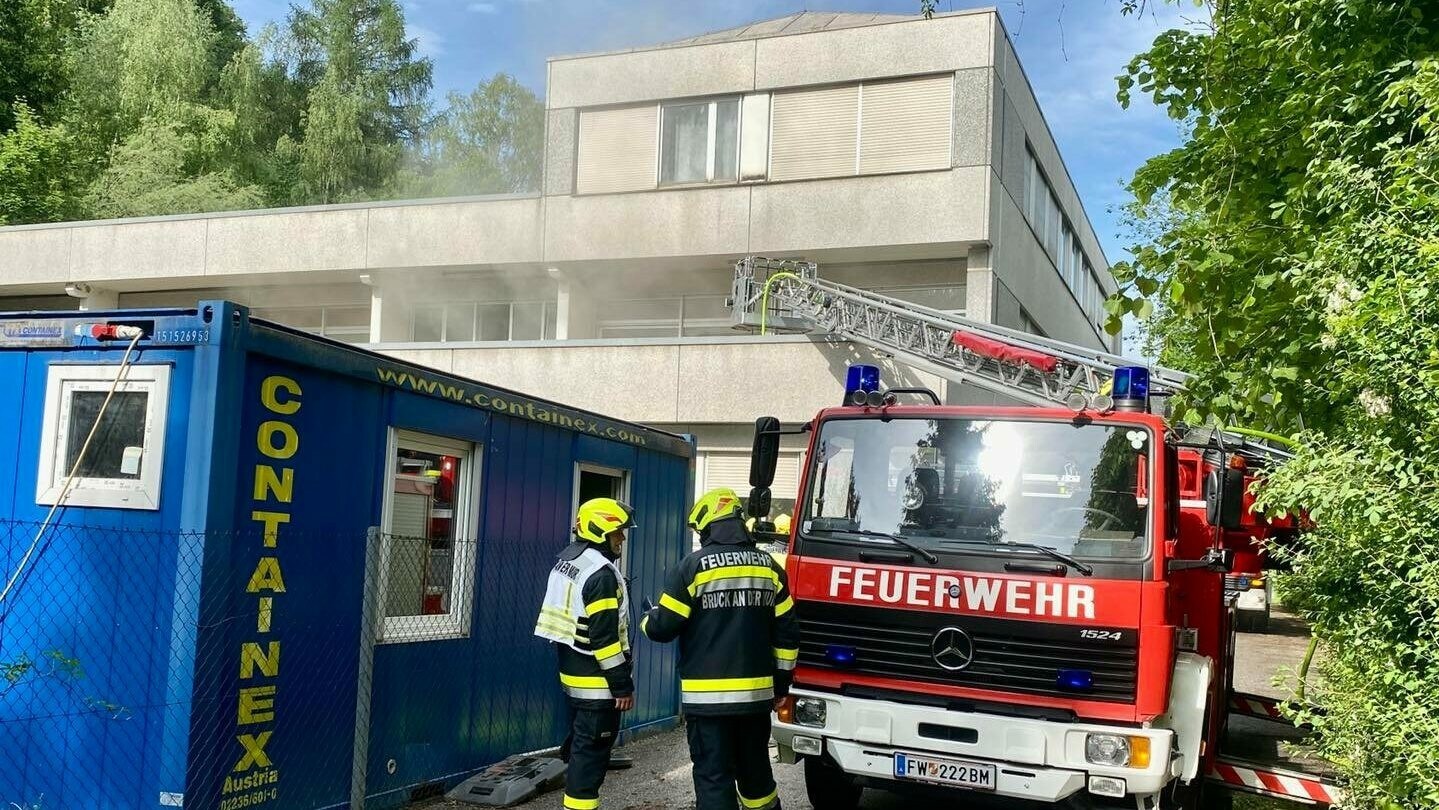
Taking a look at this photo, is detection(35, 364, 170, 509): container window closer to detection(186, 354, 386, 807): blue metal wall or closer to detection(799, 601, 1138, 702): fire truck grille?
detection(186, 354, 386, 807): blue metal wall

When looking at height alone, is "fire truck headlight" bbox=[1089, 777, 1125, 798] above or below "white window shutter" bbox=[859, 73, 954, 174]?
below

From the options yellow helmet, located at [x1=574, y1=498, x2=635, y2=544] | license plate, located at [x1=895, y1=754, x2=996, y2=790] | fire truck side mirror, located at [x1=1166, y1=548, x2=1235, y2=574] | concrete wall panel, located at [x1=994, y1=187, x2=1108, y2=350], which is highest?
concrete wall panel, located at [x1=994, y1=187, x2=1108, y2=350]

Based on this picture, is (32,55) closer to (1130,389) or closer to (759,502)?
(759,502)

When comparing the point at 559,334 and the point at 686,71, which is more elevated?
the point at 686,71

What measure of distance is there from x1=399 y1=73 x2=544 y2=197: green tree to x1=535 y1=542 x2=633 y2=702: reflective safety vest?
110 ft

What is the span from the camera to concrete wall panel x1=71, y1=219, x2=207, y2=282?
24.7 m

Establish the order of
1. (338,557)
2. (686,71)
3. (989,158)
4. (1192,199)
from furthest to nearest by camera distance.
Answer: (686,71)
(989,158)
(1192,199)
(338,557)

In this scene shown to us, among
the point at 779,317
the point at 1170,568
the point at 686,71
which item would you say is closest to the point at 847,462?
the point at 1170,568

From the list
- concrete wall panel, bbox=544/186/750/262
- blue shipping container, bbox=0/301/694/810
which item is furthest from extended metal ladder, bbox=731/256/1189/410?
blue shipping container, bbox=0/301/694/810

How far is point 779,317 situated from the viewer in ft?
63.3

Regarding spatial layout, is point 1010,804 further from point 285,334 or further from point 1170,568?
point 285,334

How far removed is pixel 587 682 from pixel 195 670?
1.78 metres

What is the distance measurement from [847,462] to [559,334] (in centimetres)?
1613

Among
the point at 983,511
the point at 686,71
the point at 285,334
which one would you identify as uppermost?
Result: the point at 686,71
